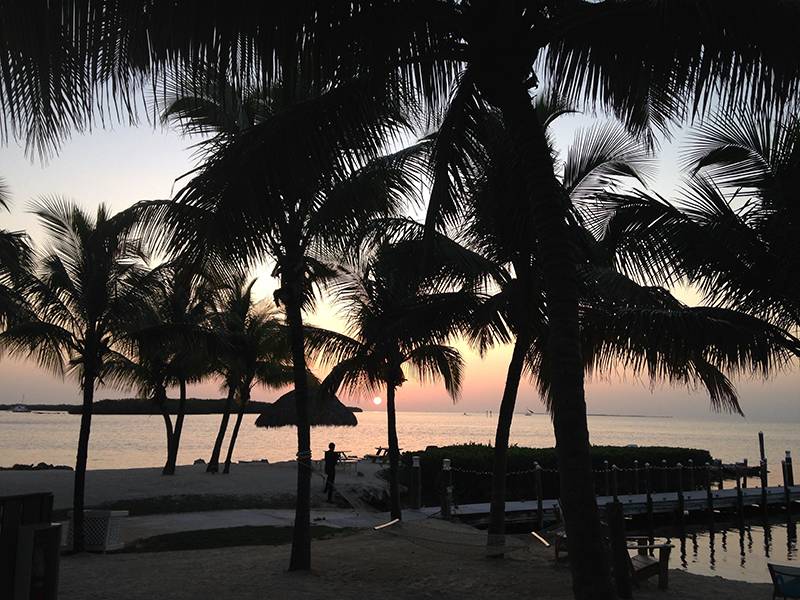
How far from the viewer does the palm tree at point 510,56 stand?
491 cm

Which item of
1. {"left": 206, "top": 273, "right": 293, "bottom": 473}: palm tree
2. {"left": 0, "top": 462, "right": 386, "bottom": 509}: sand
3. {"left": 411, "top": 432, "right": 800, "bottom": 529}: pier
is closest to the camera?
{"left": 411, "top": 432, "right": 800, "bottom": 529}: pier

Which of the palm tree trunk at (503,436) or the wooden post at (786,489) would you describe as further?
the wooden post at (786,489)

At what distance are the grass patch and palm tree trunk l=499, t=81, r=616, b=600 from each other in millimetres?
10163

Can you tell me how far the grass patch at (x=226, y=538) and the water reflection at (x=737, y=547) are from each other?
1063cm

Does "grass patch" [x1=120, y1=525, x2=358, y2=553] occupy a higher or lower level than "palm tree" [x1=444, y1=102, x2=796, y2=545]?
lower

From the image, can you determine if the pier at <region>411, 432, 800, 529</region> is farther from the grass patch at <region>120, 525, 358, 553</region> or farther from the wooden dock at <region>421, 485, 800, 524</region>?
the grass patch at <region>120, 525, 358, 553</region>

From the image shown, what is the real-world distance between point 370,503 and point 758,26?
19.4m

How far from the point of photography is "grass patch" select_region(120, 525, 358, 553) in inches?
560

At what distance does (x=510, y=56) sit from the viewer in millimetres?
6199

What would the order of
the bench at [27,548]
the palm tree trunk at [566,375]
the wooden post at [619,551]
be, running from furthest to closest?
the wooden post at [619,551]
the bench at [27,548]
the palm tree trunk at [566,375]

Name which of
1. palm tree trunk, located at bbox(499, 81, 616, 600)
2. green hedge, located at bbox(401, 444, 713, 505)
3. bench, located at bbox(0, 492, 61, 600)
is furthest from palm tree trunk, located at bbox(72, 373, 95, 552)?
green hedge, located at bbox(401, 444, 713, 505)

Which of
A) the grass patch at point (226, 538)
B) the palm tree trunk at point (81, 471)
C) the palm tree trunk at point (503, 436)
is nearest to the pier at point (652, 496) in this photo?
the grass patch at point (226, 538)

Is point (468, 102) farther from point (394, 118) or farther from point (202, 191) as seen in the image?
point (202, 191)

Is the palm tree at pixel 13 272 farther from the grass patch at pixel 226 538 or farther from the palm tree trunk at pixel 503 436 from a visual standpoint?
the palm tree trunk at pixel 503 436
